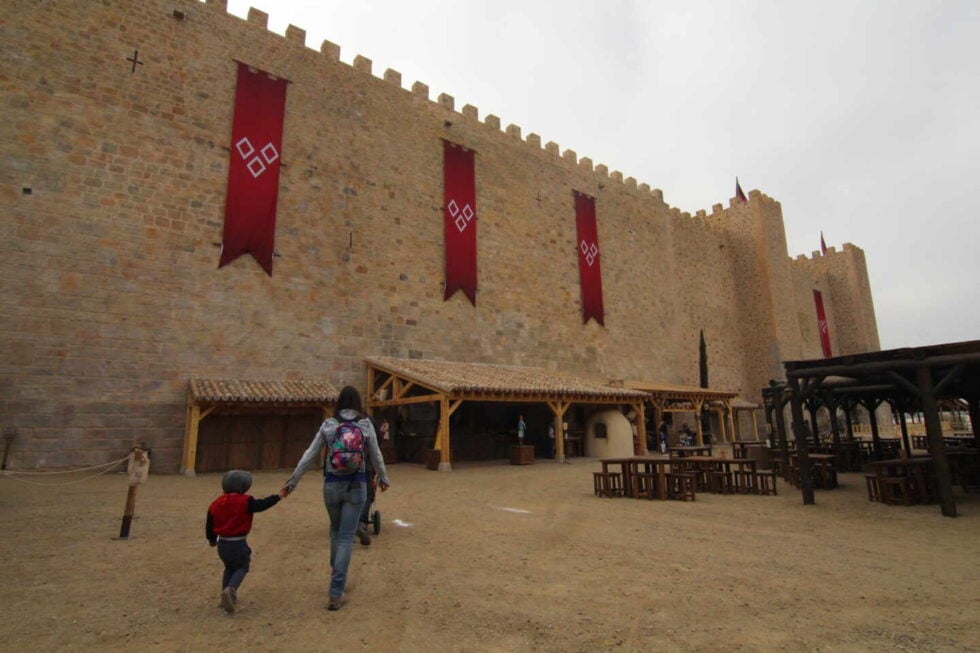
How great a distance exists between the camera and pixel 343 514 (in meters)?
3.49

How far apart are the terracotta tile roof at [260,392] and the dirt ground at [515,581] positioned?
3.26 meters

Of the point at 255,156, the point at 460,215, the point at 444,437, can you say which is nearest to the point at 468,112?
the point at 460,215

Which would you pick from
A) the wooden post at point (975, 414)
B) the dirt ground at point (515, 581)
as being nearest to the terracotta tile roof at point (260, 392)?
the dirt ground at point (515, 581)

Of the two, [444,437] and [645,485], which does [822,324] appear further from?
[645,485]

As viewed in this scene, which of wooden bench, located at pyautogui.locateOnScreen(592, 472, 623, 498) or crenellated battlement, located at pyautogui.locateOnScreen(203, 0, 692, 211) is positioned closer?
wooden bench, located at pyautogui.locateOnScreen(592, 472, 623, 498)

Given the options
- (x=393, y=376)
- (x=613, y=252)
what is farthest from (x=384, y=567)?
(x=613, y=252)

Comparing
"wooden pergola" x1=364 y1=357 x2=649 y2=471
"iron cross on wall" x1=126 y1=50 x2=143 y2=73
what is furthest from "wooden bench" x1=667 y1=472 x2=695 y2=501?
"iron cross on wall" x1=126 y1=50 x2=143 y2=73

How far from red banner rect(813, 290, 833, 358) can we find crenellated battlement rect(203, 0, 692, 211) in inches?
529

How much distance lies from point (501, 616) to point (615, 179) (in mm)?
21403

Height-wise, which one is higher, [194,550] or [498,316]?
[498,316]

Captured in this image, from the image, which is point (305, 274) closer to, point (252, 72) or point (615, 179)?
point (252, 72)

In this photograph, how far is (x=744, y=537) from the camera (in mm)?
5320

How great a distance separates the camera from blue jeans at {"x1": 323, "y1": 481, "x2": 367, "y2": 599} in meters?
3.41

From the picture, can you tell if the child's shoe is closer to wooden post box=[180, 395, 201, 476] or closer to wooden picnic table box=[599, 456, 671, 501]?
wooden picnic table box=[599, 456, 671, 501]
